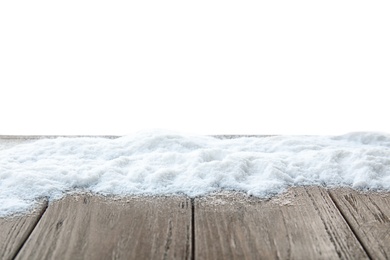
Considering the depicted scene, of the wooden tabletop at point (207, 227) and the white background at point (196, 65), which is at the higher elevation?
the white background at point (196, 65)

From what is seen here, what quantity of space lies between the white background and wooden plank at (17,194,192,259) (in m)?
1.24

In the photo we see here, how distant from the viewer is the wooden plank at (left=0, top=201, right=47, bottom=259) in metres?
0.72

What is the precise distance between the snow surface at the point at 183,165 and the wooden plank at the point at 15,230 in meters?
0.03

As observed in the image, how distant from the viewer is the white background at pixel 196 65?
2174 mm

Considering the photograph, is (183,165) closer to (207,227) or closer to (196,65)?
(207,227)

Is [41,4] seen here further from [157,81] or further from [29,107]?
[157,81]

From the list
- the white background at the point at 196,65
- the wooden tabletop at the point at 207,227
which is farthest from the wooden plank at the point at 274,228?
the white background at the point at 196,65

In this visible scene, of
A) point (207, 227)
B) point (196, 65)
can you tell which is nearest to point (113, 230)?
point (207, 227)

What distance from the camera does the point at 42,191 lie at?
3.07 feet

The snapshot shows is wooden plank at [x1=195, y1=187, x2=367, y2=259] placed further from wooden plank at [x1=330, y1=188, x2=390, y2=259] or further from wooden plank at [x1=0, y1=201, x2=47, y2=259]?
wooden plank at [x1=0, y1=201, x2=47, y2=259]

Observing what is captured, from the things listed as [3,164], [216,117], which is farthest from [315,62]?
[3,164]

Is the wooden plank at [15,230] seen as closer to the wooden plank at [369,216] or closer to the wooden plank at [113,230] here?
the wooden plank at [113,230]

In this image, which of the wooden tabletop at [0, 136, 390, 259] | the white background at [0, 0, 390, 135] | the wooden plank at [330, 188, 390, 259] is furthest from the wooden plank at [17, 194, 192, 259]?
the white background at [0, 0, 390, 135]

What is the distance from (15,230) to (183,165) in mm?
420
